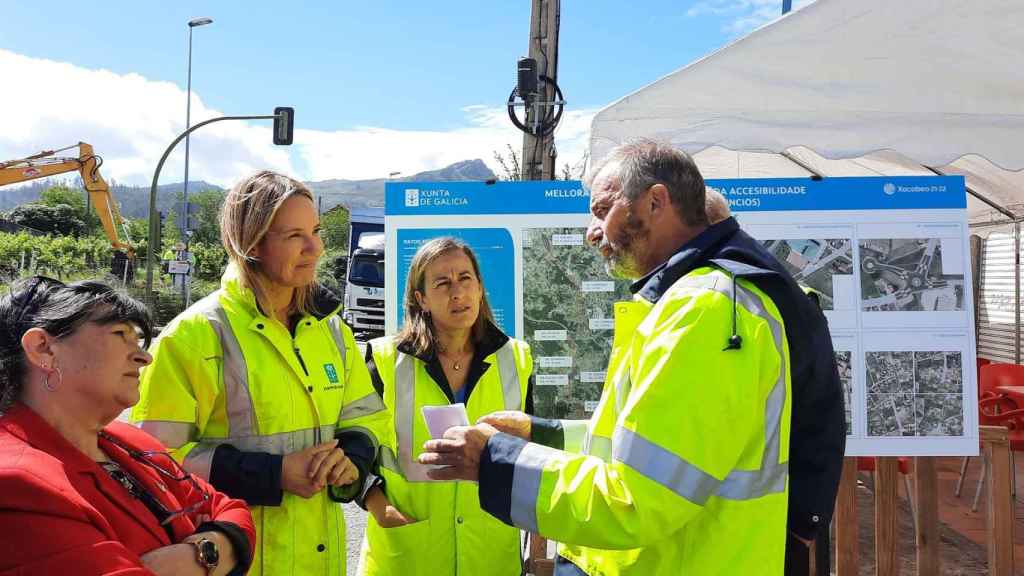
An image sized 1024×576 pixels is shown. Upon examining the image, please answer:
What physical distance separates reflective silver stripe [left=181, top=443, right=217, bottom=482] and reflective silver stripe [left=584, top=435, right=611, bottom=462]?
3.53 feet

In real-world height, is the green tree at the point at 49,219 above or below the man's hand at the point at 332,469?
above

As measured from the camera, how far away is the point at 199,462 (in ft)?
7.02

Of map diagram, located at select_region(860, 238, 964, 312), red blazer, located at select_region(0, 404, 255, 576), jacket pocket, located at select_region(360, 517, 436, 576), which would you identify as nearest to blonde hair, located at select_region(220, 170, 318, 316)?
red blazer, located at select_region(0, 404, 255, 576)

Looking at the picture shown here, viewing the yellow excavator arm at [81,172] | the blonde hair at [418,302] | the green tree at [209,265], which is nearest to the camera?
the blonde hair at [418,302]

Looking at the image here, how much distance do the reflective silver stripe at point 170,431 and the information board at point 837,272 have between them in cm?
163

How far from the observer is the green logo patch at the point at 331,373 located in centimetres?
238

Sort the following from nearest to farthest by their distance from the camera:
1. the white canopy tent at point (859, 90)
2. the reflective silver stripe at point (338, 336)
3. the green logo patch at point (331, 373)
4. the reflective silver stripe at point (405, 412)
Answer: the green logo patch at point (331, 373), the reflective silver stripe at point (338, 336), the reflective silver stripe at point (405, 412), the white canopy tent at point (859, 90)

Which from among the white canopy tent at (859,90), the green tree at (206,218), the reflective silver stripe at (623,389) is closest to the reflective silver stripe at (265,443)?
the reflective silver stripe at (623,389)

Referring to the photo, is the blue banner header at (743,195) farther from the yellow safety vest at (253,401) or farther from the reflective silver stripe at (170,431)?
the reflective silver stripe at (170,431)

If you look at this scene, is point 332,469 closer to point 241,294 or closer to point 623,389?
point 241,294

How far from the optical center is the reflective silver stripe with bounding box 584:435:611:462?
177 centimetres

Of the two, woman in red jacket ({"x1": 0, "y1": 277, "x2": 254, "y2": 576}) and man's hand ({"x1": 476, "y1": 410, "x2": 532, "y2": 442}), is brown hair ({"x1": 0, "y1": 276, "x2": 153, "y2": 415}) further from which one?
man's hand ({"x1": 476, "y1": 410, "x2": 532, "y2": 442})

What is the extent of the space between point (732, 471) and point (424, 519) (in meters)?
1.40

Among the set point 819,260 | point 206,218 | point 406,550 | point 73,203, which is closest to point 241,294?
point 406,550
